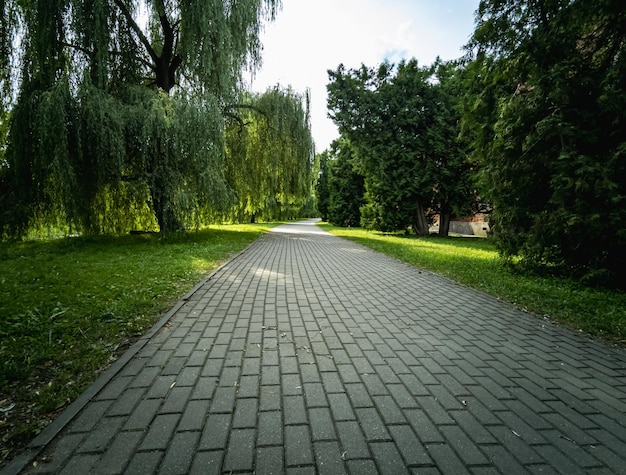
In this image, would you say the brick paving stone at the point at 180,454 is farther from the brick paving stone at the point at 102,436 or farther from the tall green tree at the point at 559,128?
the tall green tree at the point at 559,128

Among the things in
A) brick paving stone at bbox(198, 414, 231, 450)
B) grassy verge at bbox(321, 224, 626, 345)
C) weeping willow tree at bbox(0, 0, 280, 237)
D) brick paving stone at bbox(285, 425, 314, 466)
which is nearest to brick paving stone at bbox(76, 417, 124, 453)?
brick paving stone at bbox(198, 414, 231, 450)

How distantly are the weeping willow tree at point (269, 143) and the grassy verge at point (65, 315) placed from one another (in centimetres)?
776

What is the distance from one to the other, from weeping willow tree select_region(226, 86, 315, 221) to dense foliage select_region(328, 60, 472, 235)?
15.7 feet

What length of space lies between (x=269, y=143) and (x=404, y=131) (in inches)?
352

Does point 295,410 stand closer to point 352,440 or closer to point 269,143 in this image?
point 352,440

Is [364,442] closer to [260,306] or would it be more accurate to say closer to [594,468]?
[594,468]

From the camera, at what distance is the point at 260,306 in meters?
5.06

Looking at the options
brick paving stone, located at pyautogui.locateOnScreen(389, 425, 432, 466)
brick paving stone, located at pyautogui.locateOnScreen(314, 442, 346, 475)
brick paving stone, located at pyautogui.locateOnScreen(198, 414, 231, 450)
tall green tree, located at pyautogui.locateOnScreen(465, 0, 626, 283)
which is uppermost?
tall green tree, located at pyautogui.locateOnScreen(465, 0, 626, 283)

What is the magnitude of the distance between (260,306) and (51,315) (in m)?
2.71

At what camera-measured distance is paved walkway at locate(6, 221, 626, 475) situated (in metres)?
1.97

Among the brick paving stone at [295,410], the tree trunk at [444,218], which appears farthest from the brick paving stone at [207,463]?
the tree trunk at [444,218]

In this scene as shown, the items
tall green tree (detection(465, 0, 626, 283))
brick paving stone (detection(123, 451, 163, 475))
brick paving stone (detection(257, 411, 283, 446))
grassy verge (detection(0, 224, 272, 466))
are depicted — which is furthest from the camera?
tall green tree (detection(465, 0, 626, 283))

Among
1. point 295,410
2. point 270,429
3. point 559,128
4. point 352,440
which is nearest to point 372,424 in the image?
point 352,440

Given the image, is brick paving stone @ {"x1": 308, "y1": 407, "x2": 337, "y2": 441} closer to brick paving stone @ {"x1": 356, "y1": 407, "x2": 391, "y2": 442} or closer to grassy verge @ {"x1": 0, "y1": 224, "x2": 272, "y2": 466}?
brick paving stone @ {"x1": 356, "y1": 407, "x2": 391, "y2": 442}
